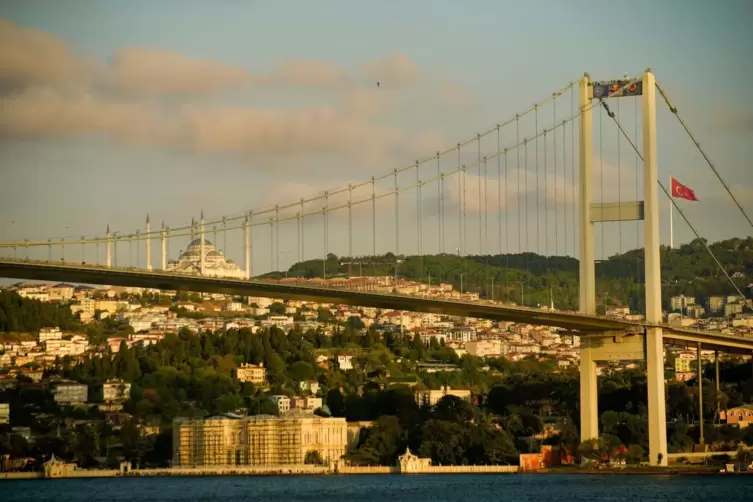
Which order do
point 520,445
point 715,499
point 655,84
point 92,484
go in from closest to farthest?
point 715,499 < point 655,84 < point 92,484 < point 520,445

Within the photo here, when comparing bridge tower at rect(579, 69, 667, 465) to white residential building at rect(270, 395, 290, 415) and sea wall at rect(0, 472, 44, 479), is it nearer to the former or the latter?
sea wall at rect(0, 472, 44, 479)

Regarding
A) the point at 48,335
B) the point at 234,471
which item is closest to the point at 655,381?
the point at 234,471

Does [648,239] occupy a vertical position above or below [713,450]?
above

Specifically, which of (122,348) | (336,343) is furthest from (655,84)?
(336,343)

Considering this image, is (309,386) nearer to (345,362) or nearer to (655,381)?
(345,362)

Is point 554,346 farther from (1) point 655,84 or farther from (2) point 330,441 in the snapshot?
(1) point 655,84

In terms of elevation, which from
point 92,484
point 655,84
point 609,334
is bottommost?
point 92,484
